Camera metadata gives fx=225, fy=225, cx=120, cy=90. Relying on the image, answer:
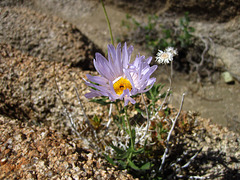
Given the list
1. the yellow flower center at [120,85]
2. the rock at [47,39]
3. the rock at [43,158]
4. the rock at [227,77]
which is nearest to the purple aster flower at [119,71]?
→ the yellow flower center at [120,85]

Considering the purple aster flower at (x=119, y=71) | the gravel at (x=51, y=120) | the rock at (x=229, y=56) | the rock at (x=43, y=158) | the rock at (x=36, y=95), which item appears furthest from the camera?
the rock at (x=229, y=56)

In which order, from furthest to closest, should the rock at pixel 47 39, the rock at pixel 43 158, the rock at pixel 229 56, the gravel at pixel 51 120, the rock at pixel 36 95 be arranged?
the rock at pixel 229 56, the rock at pixel 47 39, the rock at pixel 36 95, the gravel at pixel 51 120, the rock at pixel 43 158

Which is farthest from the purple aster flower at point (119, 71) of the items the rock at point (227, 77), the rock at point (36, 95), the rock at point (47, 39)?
the rock at point (227, 77)

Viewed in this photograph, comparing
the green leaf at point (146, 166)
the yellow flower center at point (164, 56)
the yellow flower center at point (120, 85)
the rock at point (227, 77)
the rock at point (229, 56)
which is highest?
the rock at point (229, 56)

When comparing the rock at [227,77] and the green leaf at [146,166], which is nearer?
the green leaf at [146,166]

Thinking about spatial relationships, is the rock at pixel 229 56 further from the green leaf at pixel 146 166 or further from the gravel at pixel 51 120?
the green leaf at pixel 146 166

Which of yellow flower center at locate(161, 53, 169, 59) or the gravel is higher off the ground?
yellow flower center at locate(161, 53, 169, 59)

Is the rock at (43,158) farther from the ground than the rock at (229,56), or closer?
closer

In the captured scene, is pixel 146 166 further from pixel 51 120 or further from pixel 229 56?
pixel 229 56

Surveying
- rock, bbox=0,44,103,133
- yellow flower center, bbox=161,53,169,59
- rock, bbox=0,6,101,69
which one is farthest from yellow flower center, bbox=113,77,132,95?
rock, bbox=0,6,101,69

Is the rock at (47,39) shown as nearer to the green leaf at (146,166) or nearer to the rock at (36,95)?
the rock at (36,95)

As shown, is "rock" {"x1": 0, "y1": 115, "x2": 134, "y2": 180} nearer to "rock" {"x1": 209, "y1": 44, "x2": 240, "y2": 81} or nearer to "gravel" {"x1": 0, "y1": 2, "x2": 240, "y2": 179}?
"gravel" {"x1": 0, "y1": 2, "x2": 240, "y2": 179}
